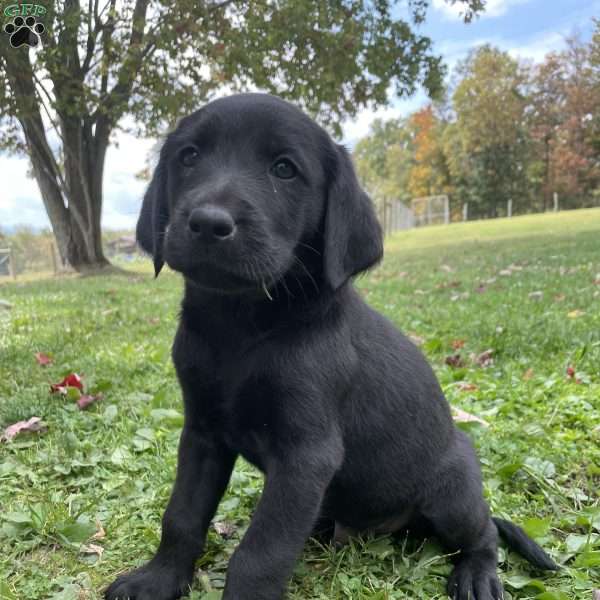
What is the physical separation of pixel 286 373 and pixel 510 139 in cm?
4690

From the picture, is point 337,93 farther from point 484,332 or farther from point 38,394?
point 38,394

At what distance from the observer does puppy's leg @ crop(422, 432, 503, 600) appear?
6.88ft

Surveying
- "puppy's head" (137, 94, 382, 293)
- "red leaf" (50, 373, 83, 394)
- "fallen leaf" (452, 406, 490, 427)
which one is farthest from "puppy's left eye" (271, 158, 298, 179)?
"red leaf" (50, 373, 83, 394)

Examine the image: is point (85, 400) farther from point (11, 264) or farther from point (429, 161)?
point (429, 161)

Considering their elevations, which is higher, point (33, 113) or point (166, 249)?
point (33, 113)

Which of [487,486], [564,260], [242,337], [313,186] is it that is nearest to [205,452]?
[242,337]

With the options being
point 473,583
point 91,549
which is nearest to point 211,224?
point 91,549

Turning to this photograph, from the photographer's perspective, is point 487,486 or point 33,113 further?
point 33,113

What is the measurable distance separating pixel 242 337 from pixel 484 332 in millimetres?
3678

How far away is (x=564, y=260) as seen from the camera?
37.1 feet

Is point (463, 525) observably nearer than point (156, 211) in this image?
Yes

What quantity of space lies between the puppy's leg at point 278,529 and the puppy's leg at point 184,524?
30 centimetres

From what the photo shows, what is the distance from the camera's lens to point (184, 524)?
2035mm

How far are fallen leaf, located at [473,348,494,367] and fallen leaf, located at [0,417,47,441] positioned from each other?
3.01m
